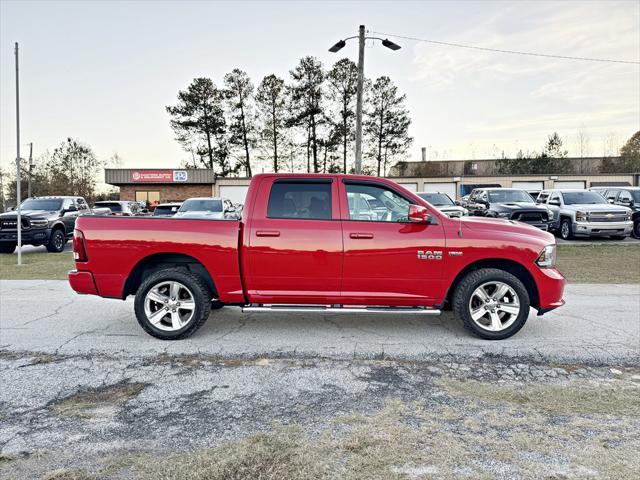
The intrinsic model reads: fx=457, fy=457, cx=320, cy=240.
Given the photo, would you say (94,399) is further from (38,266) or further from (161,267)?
(38,266)

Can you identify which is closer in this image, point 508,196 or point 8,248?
point 8,248

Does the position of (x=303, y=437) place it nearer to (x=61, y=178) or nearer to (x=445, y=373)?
(x=445, y=373)

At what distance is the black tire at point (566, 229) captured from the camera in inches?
653

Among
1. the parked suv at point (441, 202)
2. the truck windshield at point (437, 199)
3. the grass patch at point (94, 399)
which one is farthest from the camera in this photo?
A: the truck windshield at point (437, 199)

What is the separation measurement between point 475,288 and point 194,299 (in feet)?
10.3

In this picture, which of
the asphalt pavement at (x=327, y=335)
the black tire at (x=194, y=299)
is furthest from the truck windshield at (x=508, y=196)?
the black tire at (x=194, y=299)

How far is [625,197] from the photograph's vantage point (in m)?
18.2

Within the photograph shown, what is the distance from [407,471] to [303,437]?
2.38 feet

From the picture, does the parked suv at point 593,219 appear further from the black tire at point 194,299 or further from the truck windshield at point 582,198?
the black tire at point 194,299

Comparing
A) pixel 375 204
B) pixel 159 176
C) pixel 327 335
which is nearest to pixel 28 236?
pixel 327 335

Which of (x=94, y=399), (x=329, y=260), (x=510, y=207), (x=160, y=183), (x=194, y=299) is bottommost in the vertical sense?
(x=94, y=399)

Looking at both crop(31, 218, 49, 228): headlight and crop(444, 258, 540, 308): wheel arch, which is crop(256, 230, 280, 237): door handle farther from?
crop(31, 218, 49, 228): headlight

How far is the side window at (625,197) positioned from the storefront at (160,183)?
102 feet

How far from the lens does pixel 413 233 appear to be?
5.10m
